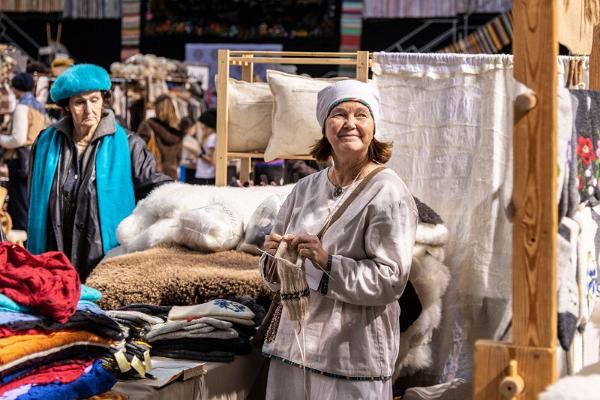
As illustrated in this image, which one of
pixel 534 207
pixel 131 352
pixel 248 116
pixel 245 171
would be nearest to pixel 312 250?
pixel 131 352

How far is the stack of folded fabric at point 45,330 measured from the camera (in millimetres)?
2387

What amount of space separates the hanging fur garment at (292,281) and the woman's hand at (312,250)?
6 centimetres

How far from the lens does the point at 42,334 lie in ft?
8.09

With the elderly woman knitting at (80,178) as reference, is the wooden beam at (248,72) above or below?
above

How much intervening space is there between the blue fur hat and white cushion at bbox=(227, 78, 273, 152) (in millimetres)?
631

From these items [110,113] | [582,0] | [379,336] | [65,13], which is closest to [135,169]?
[110,113]

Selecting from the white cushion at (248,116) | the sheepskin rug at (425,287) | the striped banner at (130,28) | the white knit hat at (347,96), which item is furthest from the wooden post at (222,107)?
the striped banner at (130,28)

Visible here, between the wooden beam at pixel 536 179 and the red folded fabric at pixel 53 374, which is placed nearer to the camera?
the wooden beam at pixel 536 179

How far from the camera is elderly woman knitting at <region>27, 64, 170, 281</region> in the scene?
182 inches

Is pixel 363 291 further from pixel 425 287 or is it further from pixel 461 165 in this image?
pixel 461 165

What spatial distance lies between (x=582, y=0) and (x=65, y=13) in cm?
1108

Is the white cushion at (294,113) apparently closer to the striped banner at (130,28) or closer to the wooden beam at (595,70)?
A: the wooden beam at (595,70)

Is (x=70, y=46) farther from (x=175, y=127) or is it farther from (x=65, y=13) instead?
(x=175, y=127)

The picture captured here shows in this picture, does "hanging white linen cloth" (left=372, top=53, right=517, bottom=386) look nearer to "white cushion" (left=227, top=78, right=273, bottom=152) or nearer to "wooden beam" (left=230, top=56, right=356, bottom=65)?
"wooden beam" (left=230, top=56, right=356, bottom=65)
